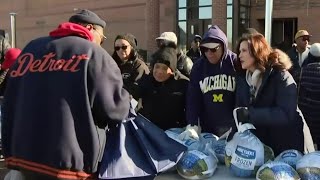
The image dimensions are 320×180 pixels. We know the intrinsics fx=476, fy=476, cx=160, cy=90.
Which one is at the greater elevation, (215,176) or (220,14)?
(220,14)

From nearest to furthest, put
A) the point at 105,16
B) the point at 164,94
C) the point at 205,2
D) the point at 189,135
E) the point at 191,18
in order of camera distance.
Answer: the point at 189,135 < the point at 164,94 < the point at 205,2 < the point at 191,18 < the point at 105,16

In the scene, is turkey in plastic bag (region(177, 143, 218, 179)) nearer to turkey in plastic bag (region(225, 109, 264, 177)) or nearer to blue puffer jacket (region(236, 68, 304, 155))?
turkey in plastic bag (region(225, 109, 264, 177))

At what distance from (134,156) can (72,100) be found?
18.3 inches

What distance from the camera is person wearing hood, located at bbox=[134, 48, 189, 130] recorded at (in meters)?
3.87

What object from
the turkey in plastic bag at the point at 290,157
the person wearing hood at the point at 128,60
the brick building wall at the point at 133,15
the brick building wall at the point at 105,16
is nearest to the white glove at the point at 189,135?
the turkey in plastic bag at the point at 290,157

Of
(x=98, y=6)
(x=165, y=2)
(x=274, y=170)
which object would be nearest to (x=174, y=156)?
(x=274, y=170)

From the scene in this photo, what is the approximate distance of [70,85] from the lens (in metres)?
2.14

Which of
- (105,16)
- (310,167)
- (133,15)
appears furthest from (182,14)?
(310,167)

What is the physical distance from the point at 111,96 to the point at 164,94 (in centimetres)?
171

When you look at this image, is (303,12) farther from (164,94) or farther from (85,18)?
(85,18)

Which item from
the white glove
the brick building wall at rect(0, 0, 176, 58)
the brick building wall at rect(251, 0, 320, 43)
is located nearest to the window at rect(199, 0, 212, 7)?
the brick building wall at rect(0, 0, 176, 58)

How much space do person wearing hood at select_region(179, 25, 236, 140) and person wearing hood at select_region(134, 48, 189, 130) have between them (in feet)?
0.96

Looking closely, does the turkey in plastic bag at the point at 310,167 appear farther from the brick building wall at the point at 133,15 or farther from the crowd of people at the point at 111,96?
the brick building wall at the point at 133,15

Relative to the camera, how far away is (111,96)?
221 cm
